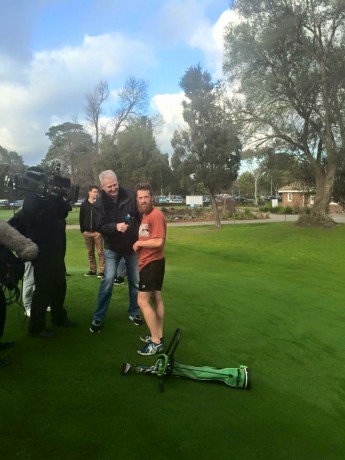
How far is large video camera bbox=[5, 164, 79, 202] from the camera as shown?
443cm

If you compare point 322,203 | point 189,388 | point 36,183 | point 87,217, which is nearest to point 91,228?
point 87,217

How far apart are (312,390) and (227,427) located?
1.09 m

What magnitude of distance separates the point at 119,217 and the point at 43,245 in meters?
0.90

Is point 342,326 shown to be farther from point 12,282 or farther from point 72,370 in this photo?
point 12,282

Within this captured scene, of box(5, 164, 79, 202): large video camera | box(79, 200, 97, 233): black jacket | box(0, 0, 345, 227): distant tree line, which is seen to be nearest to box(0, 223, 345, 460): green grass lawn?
box(79, 200, 97, 233): black jacket

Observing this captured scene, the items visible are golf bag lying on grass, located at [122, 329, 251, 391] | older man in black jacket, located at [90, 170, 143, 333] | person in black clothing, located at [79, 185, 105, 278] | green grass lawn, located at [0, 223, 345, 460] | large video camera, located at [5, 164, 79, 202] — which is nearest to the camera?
green grass lawn, located at [0, 223, 345, 460]

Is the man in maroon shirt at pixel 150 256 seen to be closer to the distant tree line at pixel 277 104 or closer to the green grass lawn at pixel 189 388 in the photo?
the green grass lawn at pixel 189 388

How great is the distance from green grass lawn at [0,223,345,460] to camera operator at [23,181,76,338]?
27 cm

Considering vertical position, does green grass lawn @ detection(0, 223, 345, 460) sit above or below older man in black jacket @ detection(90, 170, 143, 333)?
below

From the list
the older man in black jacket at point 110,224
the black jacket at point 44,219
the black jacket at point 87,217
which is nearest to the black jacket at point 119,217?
the older man in black jacket at point 110,224

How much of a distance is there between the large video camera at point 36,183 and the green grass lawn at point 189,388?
159 centimetres

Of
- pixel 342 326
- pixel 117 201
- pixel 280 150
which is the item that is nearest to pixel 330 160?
pixel 280 150

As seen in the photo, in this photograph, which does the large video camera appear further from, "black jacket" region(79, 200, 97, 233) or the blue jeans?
"black jacket" region(79, 200, 97, 233)

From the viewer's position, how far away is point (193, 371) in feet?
12.1
